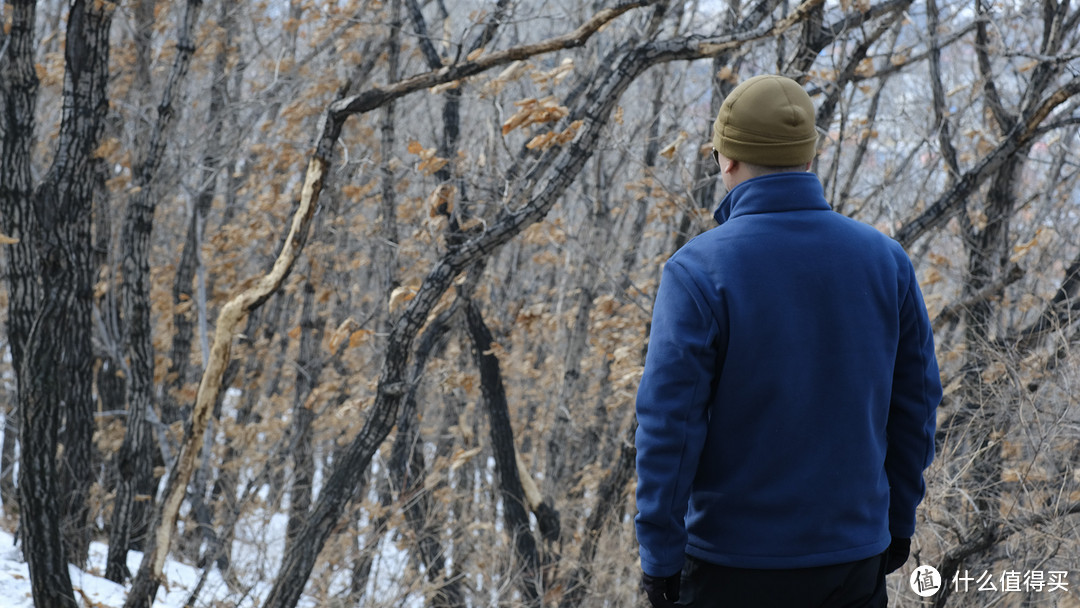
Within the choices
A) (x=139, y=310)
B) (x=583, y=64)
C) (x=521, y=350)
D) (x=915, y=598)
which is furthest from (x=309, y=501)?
(x=915, y=598)

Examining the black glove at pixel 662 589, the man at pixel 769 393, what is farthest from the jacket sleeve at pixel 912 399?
the black glove at pixel 662 589

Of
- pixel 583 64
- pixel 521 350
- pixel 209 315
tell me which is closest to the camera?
pixel 583 64

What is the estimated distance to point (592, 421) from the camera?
9.45 metres

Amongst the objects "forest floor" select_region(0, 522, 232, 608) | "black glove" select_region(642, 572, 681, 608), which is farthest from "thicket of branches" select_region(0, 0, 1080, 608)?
"black glove" select_region(642, 572, 681, 608)

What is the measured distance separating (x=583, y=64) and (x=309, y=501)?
490cm

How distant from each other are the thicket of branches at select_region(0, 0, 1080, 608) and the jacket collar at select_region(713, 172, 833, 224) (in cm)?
215

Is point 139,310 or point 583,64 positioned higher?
point 583,64

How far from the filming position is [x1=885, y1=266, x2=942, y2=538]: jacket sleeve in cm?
204

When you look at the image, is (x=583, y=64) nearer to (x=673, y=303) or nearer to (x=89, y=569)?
(x=89, y=569)

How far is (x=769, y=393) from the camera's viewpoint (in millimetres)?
1840

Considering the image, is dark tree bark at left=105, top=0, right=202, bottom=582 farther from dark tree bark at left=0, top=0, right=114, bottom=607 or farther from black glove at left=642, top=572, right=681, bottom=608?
black glove at left=642, top=572, right=681, bottom=608

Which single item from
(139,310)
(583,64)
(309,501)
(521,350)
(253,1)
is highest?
(253,1)

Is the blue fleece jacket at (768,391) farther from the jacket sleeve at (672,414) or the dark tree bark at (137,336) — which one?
the dark tree bark at (137,336)

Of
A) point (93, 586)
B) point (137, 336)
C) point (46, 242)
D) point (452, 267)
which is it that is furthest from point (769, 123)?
point (93, 586)
